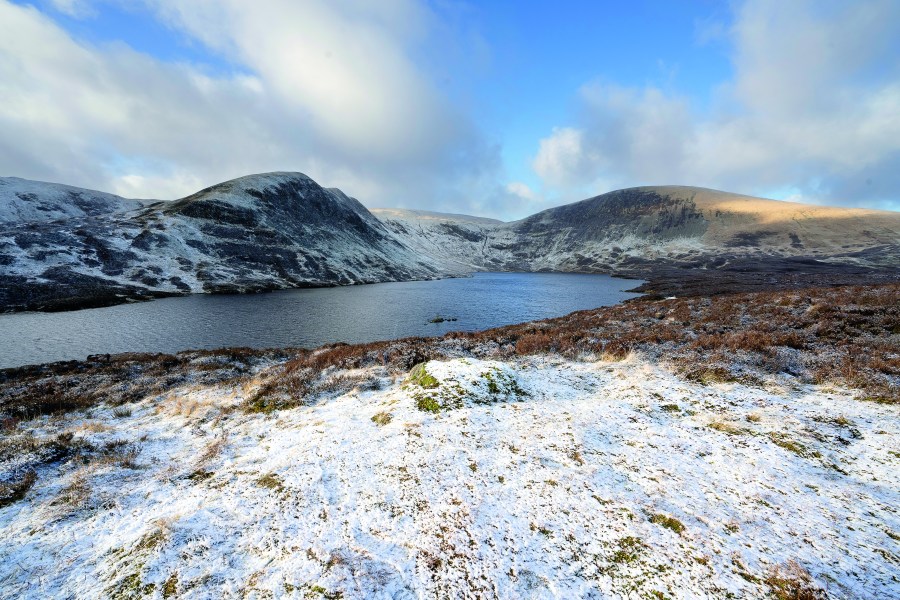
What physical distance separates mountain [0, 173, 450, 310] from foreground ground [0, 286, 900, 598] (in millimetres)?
66846

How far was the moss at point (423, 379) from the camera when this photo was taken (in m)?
11.9

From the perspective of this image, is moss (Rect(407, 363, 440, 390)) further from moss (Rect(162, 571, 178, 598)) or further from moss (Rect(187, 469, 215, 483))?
moss (Rect(162, 571, 178, 598))

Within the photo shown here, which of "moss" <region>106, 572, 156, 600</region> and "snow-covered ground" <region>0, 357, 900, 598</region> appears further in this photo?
"snow-covered ground" <region>0, 357, 900, 598</region>

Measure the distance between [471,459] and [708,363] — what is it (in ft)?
38.8

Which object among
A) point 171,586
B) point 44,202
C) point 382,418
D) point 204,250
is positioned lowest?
point 171,586

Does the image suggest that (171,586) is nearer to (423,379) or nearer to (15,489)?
(15,489)

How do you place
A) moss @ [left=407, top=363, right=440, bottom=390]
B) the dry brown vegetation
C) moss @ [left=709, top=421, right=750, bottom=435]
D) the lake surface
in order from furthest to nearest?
the lake surface → the dry brown vegetation → moss @ [left=407, top=363, right=440, bottom=390] → moss @ [left=709, top=421, right=750, bottom=435]

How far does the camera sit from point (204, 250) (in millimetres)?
92438

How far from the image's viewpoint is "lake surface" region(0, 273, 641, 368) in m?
34.0

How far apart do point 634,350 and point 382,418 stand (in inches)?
539

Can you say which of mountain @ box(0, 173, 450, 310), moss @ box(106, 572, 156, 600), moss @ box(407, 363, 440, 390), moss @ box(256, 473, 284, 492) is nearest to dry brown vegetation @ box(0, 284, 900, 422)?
moss @ box(407, 363, 440, 390)

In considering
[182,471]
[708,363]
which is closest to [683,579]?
[182,471]

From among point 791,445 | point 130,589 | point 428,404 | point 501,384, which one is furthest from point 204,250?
point 791,445

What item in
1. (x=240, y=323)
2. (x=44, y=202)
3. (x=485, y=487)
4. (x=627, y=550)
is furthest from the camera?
(x=44, y=202)
